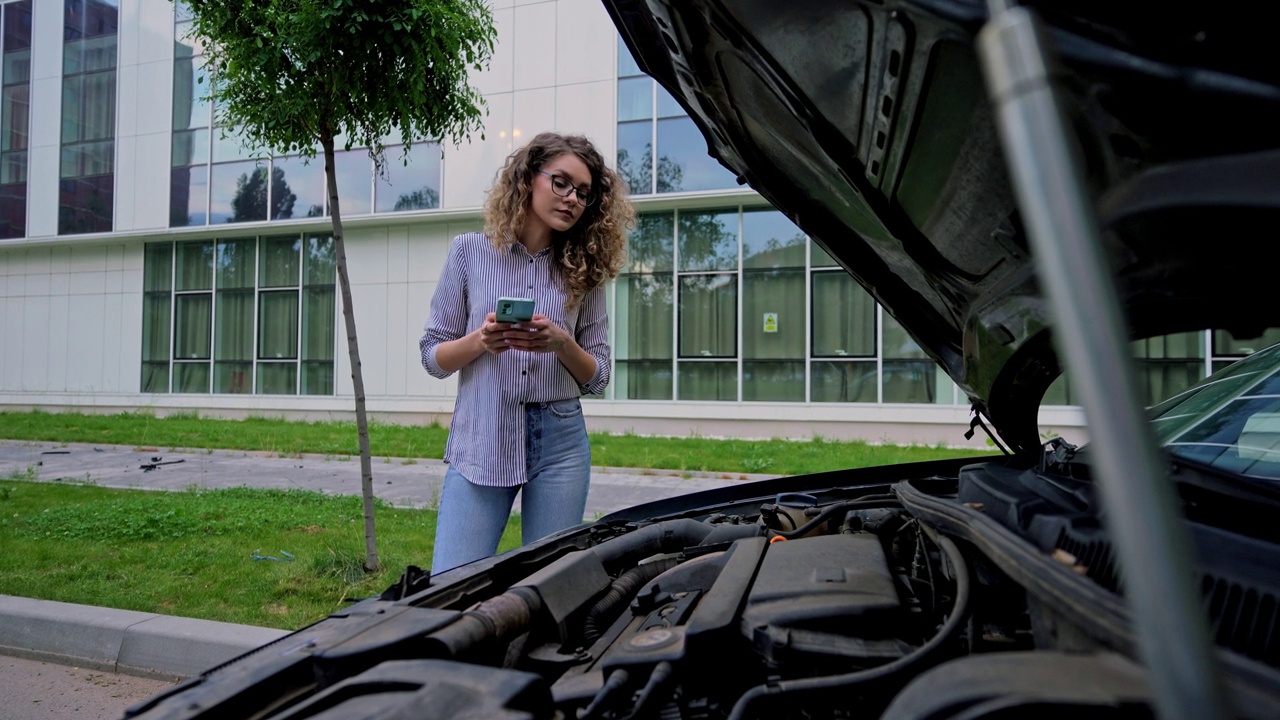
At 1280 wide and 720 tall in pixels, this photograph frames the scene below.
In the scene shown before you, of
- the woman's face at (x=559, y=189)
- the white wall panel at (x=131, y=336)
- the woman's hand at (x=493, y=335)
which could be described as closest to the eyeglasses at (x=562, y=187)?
the woman's face at (x=559, y=189)

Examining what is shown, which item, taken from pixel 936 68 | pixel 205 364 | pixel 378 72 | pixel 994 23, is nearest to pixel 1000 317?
pixel 936 68

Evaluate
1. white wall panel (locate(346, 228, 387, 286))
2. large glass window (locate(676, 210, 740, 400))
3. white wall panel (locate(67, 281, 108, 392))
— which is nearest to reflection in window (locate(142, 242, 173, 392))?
white wall panel (locate(67, 281, 108, 392))

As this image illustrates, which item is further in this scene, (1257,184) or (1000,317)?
(1000,317)

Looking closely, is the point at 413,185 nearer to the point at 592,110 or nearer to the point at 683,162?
the point at 592,110

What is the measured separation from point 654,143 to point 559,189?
35.7 feet

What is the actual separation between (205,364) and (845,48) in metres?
17.4

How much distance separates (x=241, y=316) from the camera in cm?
1591

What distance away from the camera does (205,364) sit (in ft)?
52.7

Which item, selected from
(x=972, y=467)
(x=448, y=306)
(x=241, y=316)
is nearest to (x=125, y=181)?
(x=241, y=316)

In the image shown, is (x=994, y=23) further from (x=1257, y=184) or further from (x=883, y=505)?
(x=883, y=505)

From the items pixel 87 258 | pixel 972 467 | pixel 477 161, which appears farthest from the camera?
pixel 87 258

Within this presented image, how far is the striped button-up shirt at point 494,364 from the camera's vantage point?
241cm

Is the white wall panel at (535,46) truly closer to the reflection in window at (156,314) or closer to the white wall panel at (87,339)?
the reflection in window at (156,314)

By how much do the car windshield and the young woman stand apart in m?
1.58
